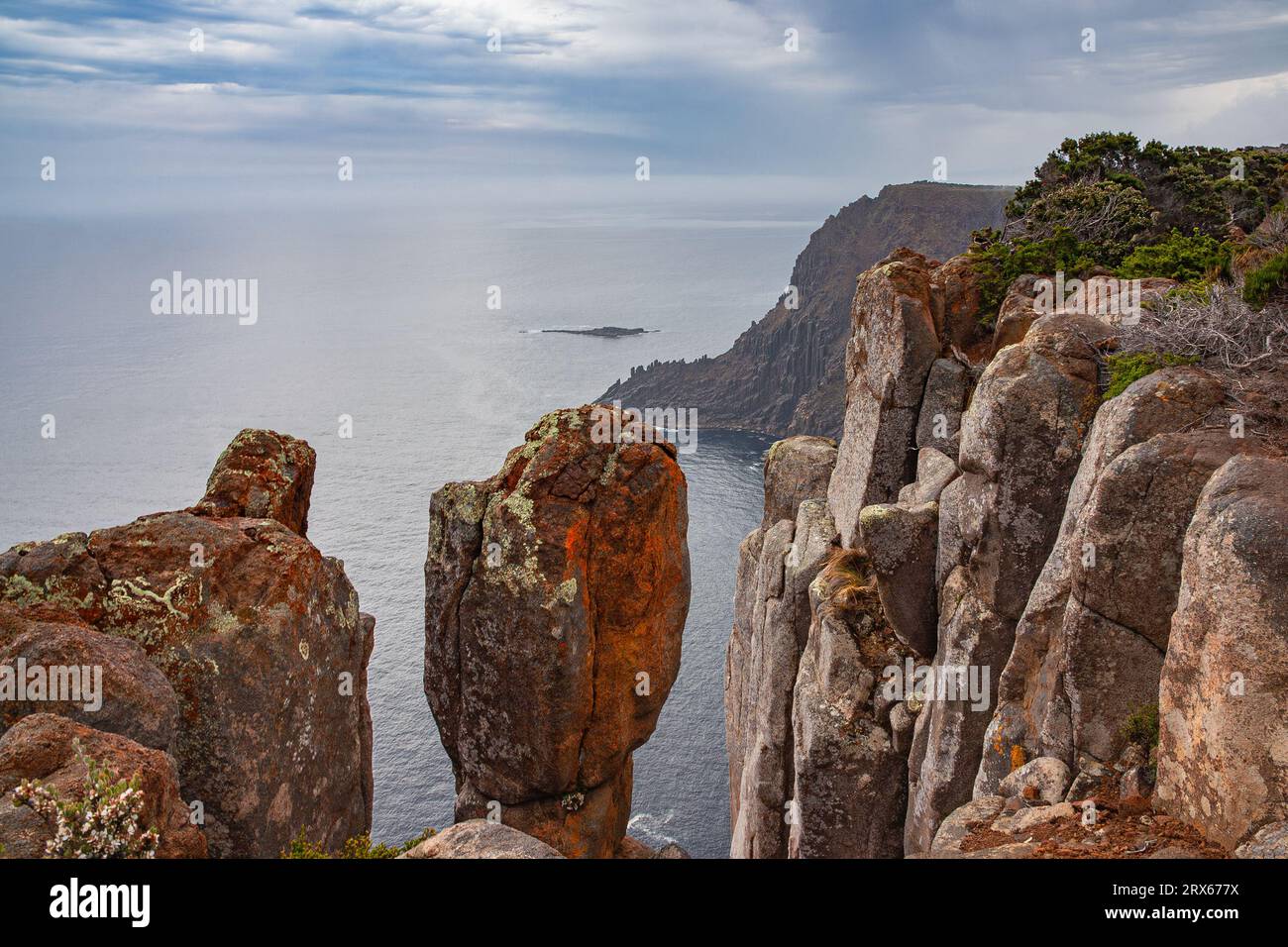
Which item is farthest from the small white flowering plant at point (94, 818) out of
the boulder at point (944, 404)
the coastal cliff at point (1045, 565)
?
the boulder at point (944, 404)

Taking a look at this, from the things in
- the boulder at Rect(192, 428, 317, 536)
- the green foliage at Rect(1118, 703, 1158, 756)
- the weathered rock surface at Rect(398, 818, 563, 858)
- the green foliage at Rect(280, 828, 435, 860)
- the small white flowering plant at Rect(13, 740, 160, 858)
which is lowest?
the green foliage at Rect(280, 828, 435, 860)

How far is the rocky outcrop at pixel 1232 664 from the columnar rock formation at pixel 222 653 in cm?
1446

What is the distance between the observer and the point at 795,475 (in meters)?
40.6

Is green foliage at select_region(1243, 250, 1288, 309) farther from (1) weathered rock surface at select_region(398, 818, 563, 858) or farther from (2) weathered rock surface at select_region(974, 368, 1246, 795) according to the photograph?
(1) weathered rock surface at select_region(398, 818, 563, 858)

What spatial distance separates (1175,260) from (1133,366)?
11.5 m

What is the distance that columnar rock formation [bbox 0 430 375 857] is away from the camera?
599 inches

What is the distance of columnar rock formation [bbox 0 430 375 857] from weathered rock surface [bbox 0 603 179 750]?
3 centimetres

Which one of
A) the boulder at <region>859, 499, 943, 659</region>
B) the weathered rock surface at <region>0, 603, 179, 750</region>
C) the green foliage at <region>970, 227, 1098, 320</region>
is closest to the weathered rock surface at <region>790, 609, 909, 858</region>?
the boulder at <region>859, 499, 943, 659</region>

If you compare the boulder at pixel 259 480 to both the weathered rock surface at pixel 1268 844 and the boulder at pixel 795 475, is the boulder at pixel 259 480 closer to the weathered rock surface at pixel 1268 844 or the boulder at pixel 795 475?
the weathered rock surface at pixel 1268 844

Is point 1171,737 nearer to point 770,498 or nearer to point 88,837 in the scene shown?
point 88,837

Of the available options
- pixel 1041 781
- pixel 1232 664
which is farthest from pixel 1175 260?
pixel 1232 664

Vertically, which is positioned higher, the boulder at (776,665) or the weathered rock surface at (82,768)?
the weathered rock surface at (82,768)

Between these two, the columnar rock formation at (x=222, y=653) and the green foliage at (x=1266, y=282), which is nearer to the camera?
the columnar rock formation at (x=222, y=653)

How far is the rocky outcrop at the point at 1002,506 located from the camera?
21734mm
